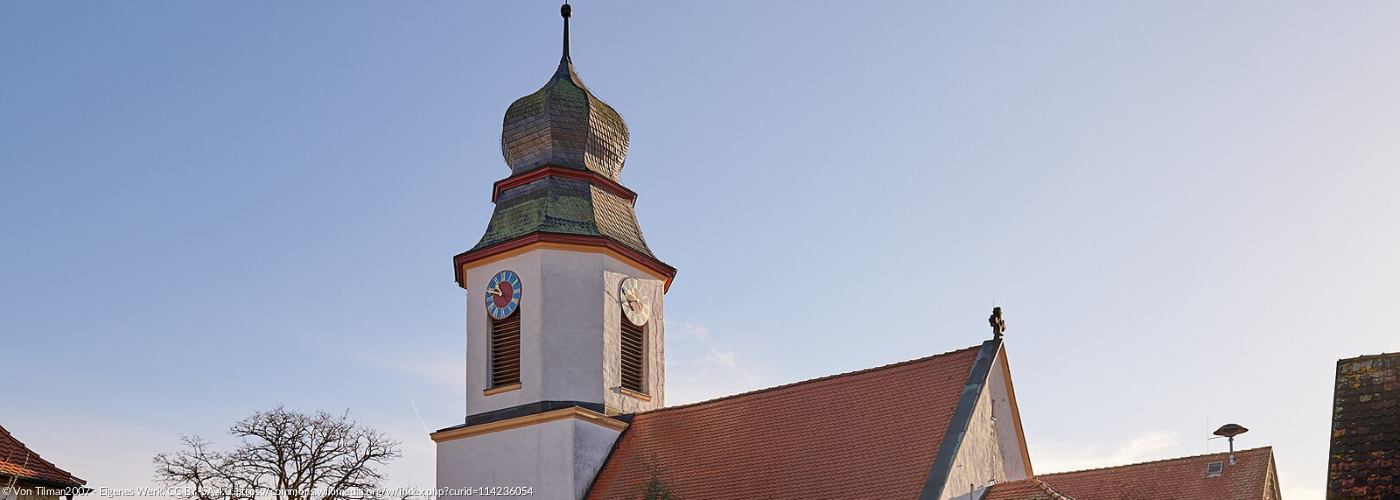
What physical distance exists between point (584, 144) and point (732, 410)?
6443mm

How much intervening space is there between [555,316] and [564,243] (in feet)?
4.26

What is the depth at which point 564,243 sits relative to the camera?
984 inches

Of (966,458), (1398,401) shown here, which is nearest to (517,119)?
(966,458)

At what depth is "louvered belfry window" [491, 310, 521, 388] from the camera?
81.8ft

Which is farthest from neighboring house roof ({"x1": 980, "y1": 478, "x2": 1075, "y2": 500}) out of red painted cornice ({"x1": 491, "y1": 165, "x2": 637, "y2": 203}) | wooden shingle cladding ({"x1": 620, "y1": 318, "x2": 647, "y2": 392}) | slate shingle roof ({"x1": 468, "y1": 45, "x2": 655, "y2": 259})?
red painted cornice ({"x1": 491, "y1": 165, "x2": 637, "y2": 203})

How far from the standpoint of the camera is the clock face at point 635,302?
25.6 meters

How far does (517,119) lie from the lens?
89.8 feet

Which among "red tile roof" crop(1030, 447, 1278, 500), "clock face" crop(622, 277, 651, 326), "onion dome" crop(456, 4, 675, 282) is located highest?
A: "onion dome" crop(456, 4, 675, 282)

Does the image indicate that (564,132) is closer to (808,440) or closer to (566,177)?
(566,177)

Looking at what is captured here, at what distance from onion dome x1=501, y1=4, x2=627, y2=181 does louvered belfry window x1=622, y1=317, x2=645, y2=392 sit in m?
3.07

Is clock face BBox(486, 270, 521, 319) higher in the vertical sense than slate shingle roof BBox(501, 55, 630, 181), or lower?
lower

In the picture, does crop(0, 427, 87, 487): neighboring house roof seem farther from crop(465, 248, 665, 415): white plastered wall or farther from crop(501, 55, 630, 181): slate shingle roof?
crop(501, 55, 630, 181): slate shingle roof

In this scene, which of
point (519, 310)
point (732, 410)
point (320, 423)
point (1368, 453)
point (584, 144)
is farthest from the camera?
point (320, 423)

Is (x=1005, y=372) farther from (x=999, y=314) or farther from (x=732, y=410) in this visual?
(x=732, y=410)
